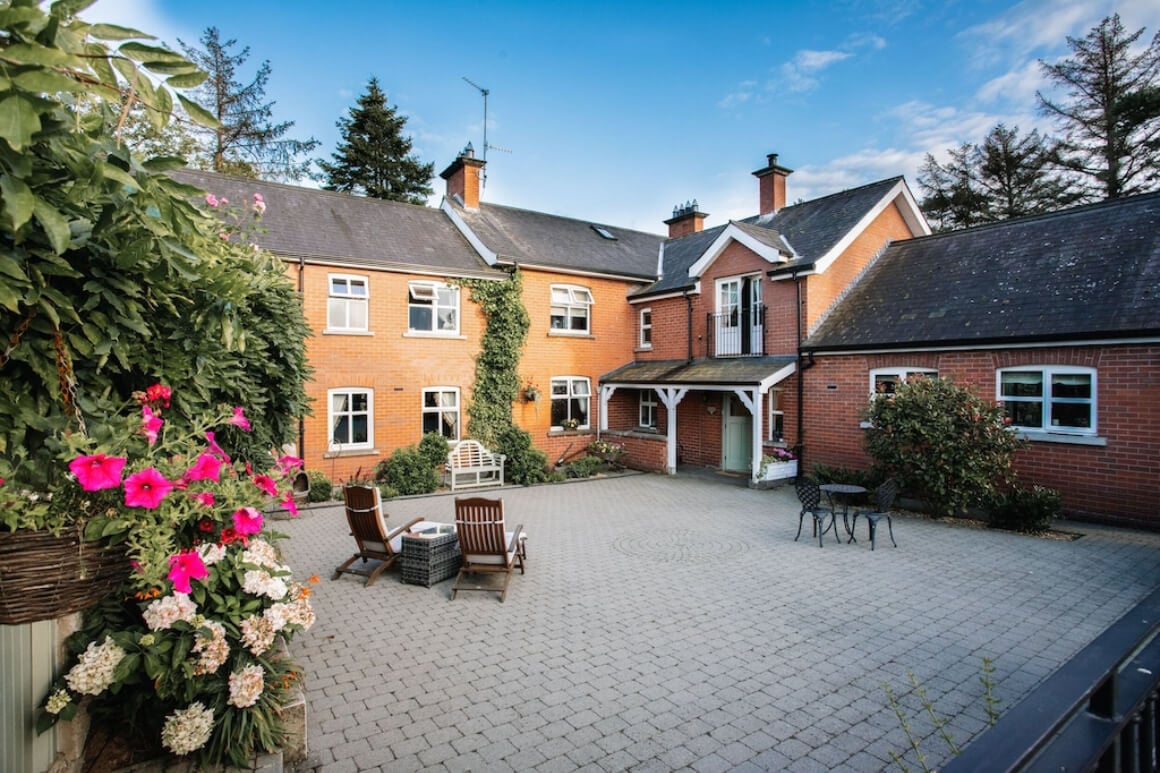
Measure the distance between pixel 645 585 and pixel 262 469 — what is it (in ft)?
16.0

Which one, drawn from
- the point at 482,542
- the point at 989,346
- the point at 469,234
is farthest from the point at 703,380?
the point at 482,542

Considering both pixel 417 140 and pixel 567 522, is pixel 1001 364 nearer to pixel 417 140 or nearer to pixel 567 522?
pixel 567 522

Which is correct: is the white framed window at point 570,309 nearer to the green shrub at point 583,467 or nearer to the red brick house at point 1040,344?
the green shrub at point 583,467

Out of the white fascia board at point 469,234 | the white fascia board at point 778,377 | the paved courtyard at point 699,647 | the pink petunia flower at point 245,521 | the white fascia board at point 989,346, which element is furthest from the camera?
the white fascia board at point 469,234

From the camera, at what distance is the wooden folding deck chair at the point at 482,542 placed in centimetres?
655

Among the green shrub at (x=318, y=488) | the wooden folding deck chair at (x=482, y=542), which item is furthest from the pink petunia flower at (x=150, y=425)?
the green shrub at (x=318, y=488)

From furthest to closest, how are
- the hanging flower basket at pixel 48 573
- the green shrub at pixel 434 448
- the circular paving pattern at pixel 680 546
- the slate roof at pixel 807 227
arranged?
1. the slate roof at pixel 807 227
2. the green shrub at pixel 434 448
3. the circular paving pattern at pixel 680 546
4. the hanging flower basket at pixel 48 573

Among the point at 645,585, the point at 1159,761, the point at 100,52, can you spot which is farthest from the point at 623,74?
the point at 1159,761

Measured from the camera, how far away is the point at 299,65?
36.2ft

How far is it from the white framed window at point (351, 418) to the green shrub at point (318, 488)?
0.96 metres

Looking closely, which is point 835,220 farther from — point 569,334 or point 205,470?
point 205,470

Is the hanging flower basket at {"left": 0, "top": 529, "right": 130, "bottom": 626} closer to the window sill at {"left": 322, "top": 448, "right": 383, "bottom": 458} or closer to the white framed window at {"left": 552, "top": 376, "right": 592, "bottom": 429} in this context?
→ the window sill at {"left": 322, "top": 448, "right": 383, "bottom": 458}

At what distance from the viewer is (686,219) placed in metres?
22.8

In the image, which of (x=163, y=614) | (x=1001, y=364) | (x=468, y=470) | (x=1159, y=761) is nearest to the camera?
(x=1159, y=761)
